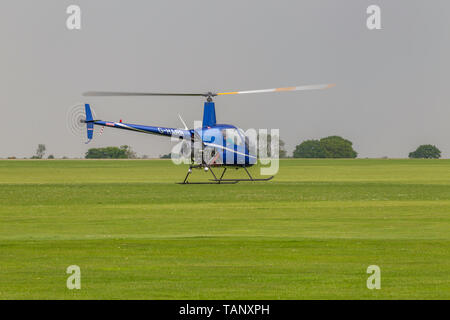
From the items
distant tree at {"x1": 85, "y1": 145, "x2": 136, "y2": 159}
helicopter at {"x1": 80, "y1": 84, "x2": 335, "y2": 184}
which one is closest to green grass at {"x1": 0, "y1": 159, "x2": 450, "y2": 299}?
helicopter at {"x1": 80, "y1": 84, "x2": 335, "y2": 184}

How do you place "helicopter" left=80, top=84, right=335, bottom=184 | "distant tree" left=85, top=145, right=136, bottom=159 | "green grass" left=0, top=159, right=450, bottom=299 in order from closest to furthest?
1. "green grass" left=0, top=159, right=450, bottom=299
2. "helicopter" left=80, top=84, right=335, bottom=184
3. "distant tree" left=85, top=145, right=136, bottom=159

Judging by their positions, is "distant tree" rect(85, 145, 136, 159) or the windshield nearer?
the windshield

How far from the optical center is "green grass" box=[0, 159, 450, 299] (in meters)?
15.2

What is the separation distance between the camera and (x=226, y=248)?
19984 mm

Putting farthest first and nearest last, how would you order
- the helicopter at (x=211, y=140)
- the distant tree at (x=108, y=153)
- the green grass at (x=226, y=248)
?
the distant tree at (x=108, y=153)
the helicopter at (x=211, y=140)
the green grass at (x=226, y=248)

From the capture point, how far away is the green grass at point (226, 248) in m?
15.2

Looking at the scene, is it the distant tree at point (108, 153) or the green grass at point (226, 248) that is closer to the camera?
the green grass at point (226, 248)

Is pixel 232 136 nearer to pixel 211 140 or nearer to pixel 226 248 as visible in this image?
pixel 211 140

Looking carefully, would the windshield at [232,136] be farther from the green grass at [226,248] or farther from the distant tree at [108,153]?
the distant tree at [108,153]

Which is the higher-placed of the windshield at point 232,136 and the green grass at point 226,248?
the windshield at point 232,136

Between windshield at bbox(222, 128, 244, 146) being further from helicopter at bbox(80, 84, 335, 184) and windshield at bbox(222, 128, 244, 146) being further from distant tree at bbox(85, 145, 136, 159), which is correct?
distant tree at bbox(85, 145, 136, 159)

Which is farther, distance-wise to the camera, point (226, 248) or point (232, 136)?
point (232, 136)

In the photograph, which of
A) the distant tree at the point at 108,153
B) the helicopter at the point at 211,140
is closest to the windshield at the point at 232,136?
the helicopter at the point at 211,140

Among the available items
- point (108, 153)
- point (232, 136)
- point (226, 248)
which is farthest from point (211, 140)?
point (108, 153)
